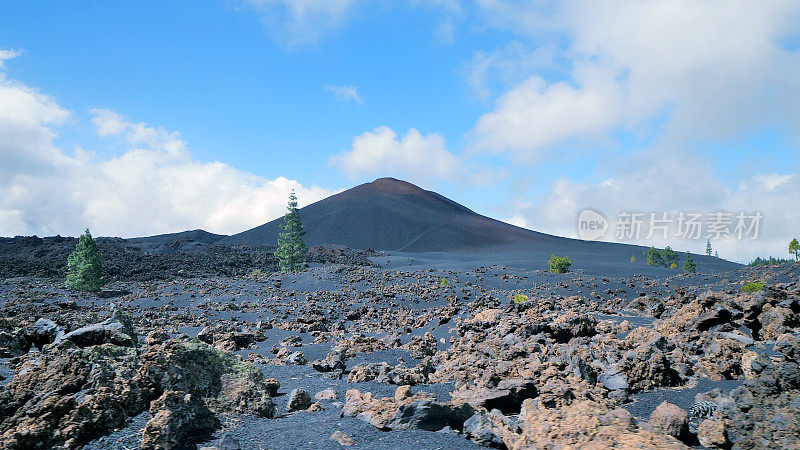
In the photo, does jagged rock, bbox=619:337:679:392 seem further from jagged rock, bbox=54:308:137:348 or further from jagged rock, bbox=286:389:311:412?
jagged rock, bbox=54:308:137:348

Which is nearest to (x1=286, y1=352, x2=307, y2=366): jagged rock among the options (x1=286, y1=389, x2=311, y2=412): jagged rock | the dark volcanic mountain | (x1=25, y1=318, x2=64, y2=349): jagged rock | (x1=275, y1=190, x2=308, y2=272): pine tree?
(x1=286, y1=389, x2=311, y2=412): jagged rock

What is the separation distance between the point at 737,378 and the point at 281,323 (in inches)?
520

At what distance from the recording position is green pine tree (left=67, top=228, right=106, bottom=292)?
26.8 meters

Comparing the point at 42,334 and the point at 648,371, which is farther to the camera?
the point at 42,334

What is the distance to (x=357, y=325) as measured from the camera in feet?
51.2

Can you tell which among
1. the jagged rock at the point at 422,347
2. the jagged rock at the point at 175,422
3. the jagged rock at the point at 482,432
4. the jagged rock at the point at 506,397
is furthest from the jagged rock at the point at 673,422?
the jagged rock at the point at 422,347

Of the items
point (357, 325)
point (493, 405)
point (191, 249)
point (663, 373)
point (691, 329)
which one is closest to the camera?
point (493, 405)

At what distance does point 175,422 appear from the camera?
393 cm

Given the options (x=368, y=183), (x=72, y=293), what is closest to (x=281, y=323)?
(x=72, y=293)

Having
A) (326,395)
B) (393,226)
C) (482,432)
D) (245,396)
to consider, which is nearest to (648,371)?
(482,432)

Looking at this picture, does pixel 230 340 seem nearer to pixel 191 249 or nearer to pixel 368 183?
pixel 191 249

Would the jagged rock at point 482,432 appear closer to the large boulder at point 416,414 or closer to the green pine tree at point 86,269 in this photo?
the large boulder at point 416,414

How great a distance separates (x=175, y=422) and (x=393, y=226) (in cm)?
9820

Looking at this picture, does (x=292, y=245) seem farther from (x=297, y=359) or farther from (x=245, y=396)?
(x=245, y=396)
